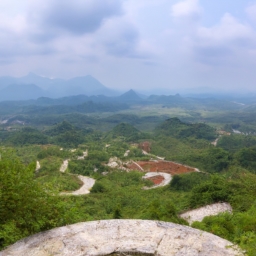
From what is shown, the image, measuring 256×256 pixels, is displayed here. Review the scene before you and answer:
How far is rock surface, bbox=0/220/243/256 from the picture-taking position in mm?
5422

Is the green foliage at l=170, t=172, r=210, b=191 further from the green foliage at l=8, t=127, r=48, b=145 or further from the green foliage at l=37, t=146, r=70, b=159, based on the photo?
the green foliage at l=8, t=127, r=48, b=145

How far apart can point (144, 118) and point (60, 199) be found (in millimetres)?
130413

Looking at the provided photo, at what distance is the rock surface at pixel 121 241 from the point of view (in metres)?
5.42

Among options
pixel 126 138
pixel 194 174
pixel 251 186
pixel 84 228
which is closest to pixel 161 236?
pixel 84 228

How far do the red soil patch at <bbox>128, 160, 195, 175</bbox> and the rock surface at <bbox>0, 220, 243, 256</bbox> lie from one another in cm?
3632

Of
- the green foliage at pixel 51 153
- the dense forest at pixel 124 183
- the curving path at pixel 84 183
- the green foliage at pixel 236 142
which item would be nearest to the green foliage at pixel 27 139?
the dense forest at pixel 124 183

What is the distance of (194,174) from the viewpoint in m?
34.8

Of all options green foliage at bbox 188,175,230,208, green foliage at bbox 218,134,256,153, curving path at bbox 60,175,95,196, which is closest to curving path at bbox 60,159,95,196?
curving path at bbox 60,175,95,196

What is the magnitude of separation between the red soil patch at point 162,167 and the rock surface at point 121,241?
36.3 m

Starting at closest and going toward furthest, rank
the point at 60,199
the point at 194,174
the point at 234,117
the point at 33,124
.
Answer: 1. the point at 60,199
2. the point at 194,174
3. the point at 33,124
4. the point at 234,117

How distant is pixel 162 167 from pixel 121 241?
39167 mm

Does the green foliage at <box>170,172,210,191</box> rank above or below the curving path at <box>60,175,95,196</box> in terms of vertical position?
above

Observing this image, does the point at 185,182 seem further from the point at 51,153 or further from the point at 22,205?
the point at 22,205

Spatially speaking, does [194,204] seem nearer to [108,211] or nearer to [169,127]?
[108,211]
